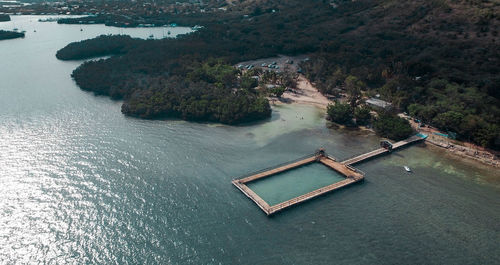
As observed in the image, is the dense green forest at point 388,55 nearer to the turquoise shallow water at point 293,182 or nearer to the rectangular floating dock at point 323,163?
the rectangular floating dock at point 323,163

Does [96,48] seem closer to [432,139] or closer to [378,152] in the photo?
[378,152]

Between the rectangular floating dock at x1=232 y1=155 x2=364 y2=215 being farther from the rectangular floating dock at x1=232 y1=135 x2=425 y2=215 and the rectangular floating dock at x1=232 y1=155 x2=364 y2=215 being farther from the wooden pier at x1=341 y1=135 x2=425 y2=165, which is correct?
the wooden pier at x1=341 y1=135 x2=425 y2=165

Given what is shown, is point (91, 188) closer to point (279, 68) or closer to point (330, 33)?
point (279, 68)

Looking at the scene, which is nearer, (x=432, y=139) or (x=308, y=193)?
(x=308, y=193)

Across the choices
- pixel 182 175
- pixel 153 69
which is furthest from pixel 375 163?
pixel 153 69

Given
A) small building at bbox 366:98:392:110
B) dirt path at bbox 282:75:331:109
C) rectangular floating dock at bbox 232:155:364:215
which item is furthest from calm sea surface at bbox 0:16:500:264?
dirt path at bbox 282:75:331:109

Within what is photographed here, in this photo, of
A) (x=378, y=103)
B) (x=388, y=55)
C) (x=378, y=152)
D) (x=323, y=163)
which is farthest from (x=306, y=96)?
(x=323, y=163)
